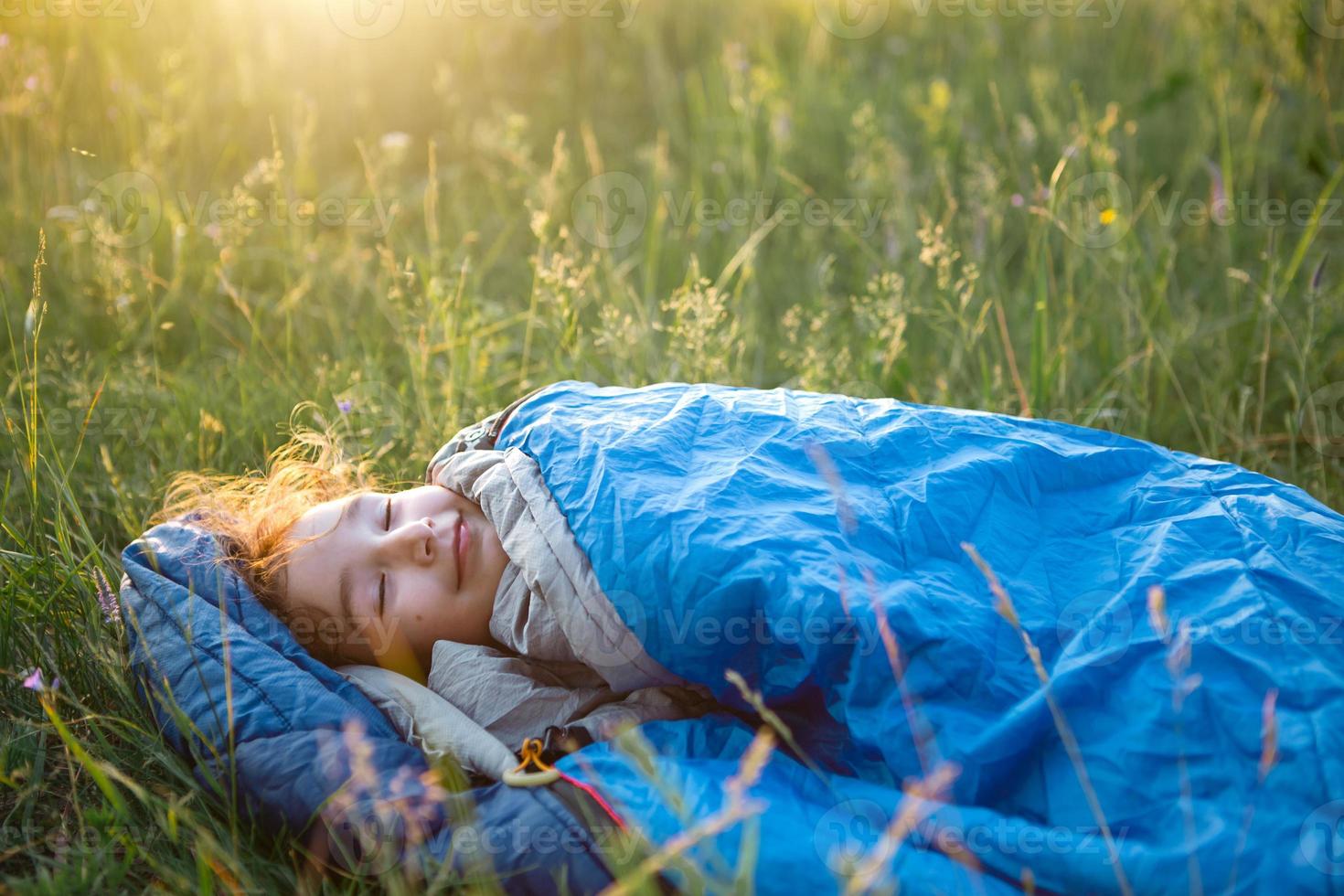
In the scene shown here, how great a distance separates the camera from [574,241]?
3314 millimetres

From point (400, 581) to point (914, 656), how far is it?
0.90 metres

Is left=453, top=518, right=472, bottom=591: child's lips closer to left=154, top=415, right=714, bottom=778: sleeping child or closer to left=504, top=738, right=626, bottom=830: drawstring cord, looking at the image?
left=154, top=415, right=714, bottom=778: sleeping child

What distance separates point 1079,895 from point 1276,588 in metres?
0.53

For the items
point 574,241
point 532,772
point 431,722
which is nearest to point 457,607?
point 431,722

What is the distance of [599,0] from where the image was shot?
4379 millimetres

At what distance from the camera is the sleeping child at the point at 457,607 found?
1.59m

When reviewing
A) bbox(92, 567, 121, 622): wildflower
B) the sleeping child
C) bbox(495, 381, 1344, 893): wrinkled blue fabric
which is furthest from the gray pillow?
bbox(92, 567, 121, 622): wildflower

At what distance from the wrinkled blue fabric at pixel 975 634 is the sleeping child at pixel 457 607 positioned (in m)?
0.09

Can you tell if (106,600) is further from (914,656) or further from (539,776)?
(914,656)

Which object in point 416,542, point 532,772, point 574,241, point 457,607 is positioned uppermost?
point 574,241

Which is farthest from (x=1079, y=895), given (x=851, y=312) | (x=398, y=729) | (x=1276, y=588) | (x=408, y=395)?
(x=851, y=312)

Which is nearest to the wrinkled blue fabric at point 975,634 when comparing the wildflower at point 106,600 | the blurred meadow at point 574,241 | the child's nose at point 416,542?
the child's nose at point 416,542

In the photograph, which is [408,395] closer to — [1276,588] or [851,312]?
[851,312]

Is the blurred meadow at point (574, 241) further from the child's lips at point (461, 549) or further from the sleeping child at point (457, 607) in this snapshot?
the child's lips at point (461, 549)
